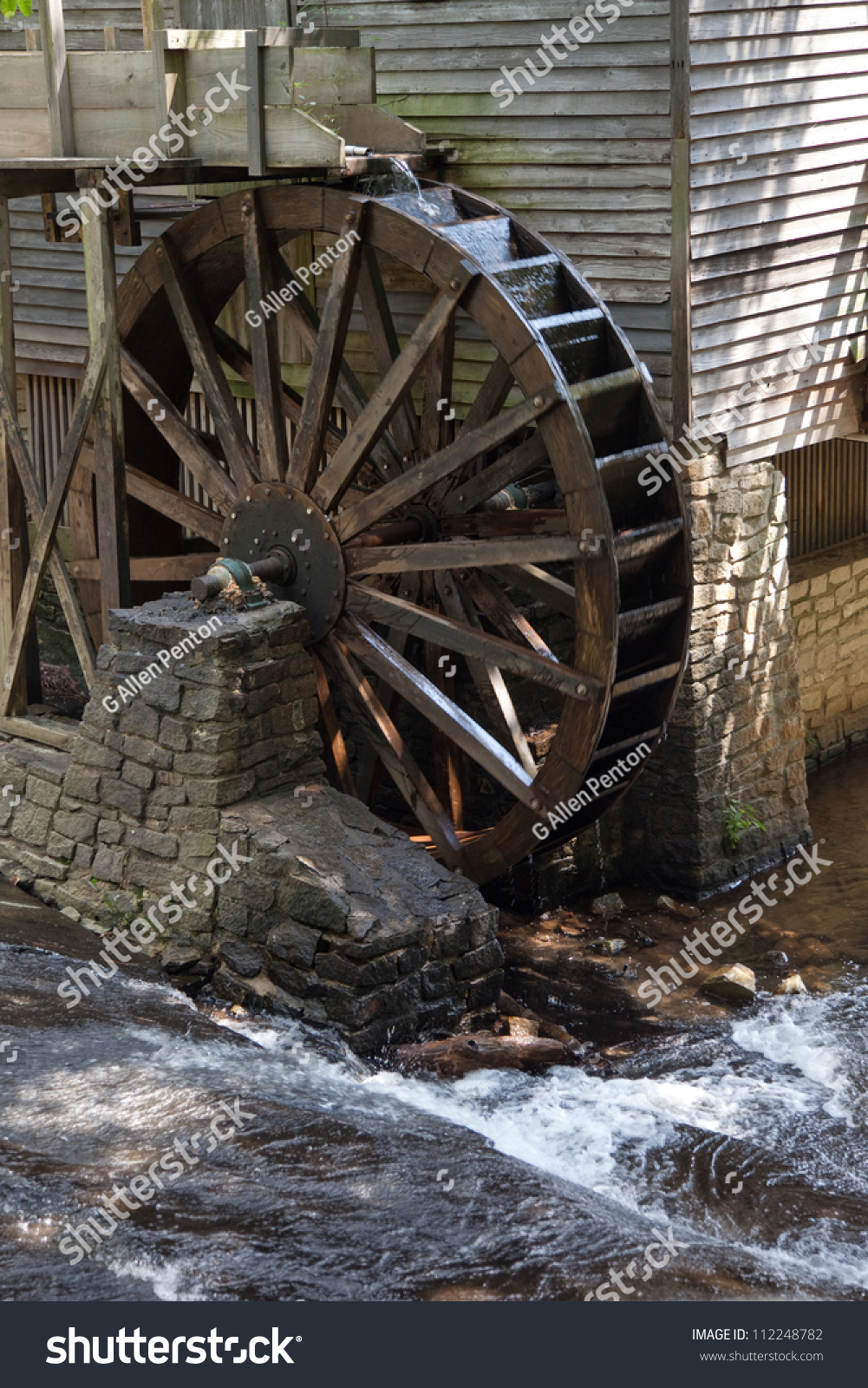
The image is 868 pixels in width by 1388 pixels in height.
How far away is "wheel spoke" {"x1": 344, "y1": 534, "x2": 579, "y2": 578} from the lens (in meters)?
6.33

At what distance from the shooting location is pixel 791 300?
764 centimetres

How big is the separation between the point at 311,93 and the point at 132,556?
8.93 feet

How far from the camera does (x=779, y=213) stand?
7445mm

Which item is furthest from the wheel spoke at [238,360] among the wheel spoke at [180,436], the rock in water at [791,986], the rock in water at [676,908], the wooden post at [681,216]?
the rock in water at [791,986]

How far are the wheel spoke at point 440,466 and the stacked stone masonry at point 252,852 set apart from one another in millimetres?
608

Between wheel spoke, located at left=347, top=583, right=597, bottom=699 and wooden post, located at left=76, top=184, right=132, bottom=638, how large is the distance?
3.49 feet

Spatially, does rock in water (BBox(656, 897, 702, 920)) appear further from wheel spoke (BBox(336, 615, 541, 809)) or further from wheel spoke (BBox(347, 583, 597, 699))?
wheel spoke (BBox(347, 583, 597, 699))

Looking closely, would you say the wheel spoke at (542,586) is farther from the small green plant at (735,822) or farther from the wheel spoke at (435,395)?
the small green plant at (735,822)

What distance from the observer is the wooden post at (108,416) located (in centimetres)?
660

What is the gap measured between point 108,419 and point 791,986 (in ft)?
12.8

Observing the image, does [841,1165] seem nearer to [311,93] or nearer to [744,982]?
[744,982]

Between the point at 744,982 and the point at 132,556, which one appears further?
the point at 132,556

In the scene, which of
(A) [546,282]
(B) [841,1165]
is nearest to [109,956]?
(B) [841,1165]

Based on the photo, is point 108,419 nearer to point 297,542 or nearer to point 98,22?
point 297,542
